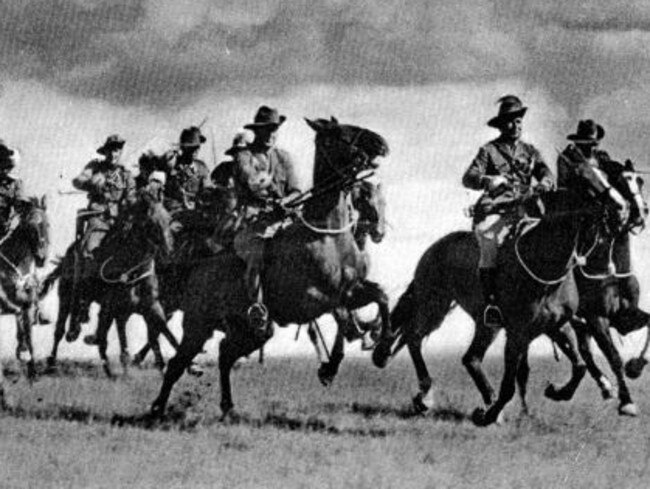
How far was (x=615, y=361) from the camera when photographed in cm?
1412

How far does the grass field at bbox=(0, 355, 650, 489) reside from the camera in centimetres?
1080

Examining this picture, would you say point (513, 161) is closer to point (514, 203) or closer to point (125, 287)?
point (514, 203)

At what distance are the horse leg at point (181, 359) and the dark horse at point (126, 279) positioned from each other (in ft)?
9.85

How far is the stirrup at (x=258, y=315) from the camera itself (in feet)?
43.8

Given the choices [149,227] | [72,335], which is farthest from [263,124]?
[72,335]

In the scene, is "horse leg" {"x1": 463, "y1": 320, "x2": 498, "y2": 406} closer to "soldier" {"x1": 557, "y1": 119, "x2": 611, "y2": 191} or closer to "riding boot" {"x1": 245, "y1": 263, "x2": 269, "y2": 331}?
"soldier" {"x1": 557, "y1": 119, "x2": 611, "y2": 191}

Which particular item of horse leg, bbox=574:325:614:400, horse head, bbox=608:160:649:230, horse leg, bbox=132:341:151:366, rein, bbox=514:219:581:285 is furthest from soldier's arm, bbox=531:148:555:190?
horse leg, bbox=132:341:151:366

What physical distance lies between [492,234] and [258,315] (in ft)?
9.54

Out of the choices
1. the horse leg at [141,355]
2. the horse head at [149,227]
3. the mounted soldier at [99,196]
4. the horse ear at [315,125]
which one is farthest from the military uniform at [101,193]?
the horse ear at [315,125]

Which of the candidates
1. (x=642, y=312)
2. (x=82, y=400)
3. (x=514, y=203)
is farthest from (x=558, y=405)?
(x=82, y=400)

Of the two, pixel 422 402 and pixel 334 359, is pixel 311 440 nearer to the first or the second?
pixel 334 359

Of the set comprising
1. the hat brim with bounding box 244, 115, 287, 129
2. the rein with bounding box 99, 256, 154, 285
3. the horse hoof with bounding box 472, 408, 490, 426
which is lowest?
the horse hoof with bounding box 472, 408, 490, 426

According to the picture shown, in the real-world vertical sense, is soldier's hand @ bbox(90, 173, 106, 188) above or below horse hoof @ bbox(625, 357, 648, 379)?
above

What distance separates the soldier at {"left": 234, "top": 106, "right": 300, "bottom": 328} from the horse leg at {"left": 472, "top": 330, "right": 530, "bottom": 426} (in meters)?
2.81
